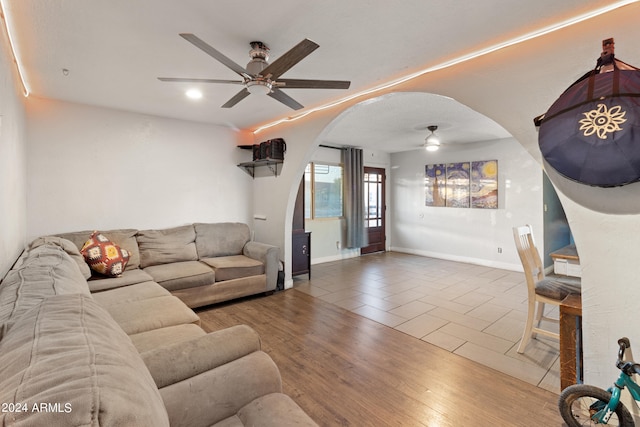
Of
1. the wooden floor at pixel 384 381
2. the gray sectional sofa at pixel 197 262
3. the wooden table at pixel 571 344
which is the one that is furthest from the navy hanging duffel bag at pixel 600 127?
the gray sectional sofa at pixel 197 262

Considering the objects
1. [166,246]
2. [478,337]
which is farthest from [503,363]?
[166,246]

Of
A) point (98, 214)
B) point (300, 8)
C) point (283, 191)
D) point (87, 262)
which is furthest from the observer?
point (283, 191)

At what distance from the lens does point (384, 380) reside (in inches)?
82.9

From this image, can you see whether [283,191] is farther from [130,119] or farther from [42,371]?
[42,371]

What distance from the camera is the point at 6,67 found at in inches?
78.6

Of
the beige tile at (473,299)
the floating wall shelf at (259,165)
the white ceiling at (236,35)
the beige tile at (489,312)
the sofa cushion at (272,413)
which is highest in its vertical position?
the white ceiling at (236,35)

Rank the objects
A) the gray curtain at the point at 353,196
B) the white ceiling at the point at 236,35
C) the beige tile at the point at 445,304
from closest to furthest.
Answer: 1. the white ceiling at the point at 236,35
2. the beige tile at the point at 445,304
3. the gray curtain at the point at 353,196

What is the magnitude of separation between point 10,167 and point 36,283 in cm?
132

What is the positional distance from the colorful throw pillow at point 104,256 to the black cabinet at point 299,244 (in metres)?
2.17

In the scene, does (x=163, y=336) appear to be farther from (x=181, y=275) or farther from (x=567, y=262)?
(x=567, y=262)

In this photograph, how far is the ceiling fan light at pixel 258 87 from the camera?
2027 mm

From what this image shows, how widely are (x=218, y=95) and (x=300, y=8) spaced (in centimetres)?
177

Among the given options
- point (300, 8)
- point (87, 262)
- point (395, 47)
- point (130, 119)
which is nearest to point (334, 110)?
point (395, 47)

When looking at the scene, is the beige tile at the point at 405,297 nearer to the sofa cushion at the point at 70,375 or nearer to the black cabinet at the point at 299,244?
the black cabinet at the point at 299,244
